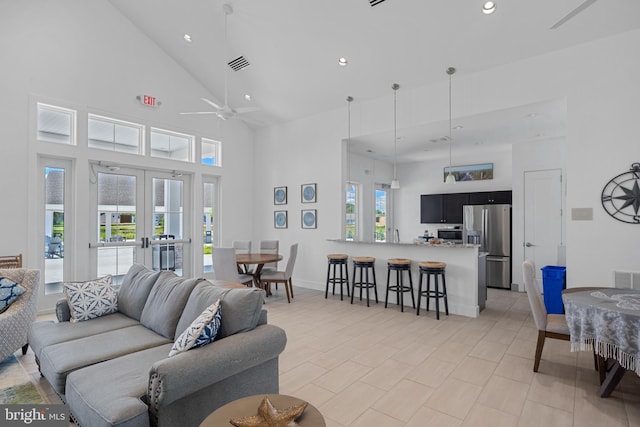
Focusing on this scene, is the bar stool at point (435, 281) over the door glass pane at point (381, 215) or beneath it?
beneath

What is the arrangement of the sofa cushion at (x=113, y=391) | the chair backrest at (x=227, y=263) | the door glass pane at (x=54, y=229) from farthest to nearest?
the chair backrest at (x=227, y=263) → the door glass pane at (x=54, y=229) → the sofa cushion at (x=113, y=391)

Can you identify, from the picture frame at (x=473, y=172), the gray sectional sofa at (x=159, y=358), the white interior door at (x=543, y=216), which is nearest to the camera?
the gray sectional sofa at (x=159, y=358)

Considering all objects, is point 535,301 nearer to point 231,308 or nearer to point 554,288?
point 554,288

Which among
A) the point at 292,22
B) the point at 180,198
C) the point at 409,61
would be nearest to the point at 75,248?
the point at 180,198

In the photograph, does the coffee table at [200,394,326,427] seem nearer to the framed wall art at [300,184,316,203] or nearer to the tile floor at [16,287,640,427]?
the tile floor at [16,287,640,427]

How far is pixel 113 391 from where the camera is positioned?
5.79 feet

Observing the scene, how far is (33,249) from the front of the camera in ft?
15.1

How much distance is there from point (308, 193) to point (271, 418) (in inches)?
214

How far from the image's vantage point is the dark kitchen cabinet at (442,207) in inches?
302

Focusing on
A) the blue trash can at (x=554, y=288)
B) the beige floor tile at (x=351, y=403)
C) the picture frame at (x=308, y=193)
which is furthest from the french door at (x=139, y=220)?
the blue trash can at (x=554, y=288)

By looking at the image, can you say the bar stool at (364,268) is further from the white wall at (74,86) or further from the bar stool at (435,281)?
the white wall at (74,86)

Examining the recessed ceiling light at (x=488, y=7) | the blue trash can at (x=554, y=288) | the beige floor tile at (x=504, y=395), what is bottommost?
the beige floor tile at (x=504, y=395)

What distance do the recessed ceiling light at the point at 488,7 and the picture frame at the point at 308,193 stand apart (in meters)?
3.87

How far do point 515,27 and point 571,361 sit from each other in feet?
12.0
